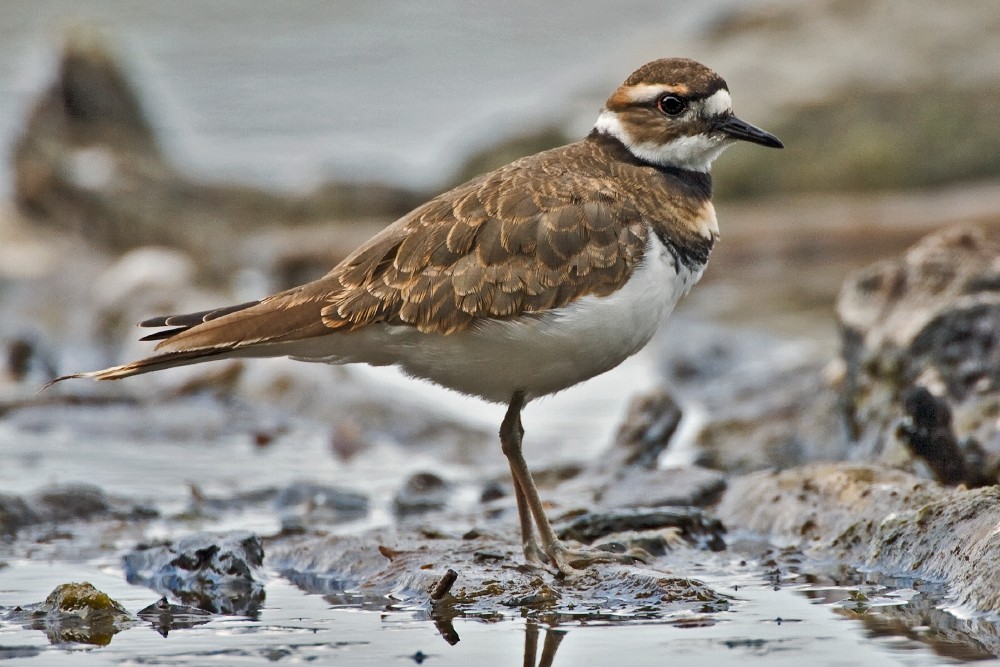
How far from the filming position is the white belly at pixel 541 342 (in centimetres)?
597

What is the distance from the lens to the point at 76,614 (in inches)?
216

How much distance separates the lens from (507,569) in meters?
6.07

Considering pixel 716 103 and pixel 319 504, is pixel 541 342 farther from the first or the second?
pixel 319 504

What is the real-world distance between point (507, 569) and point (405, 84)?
19.2 m

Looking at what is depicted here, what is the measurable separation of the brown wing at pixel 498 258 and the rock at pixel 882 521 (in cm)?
165

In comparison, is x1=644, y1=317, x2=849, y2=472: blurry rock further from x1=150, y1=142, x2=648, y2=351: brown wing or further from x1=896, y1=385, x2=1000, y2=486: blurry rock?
x1=150, y1=142, x2=648, y2=351: brown wing

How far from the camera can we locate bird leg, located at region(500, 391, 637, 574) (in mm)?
6250

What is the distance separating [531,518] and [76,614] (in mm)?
2176

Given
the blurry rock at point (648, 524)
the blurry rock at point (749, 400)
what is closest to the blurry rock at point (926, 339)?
the blurry rock at point (749, 400)

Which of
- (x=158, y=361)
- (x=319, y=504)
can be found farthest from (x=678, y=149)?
(x=319, y=504)

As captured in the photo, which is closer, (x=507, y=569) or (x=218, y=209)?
(x=507, y=569)

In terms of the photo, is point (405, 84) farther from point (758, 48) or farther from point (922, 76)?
point (922, 76)

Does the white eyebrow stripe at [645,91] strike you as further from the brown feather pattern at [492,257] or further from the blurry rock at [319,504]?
the blurry rock at [319,504]

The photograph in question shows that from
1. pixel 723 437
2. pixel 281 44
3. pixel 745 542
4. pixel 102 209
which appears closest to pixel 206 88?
pixel 281 44
